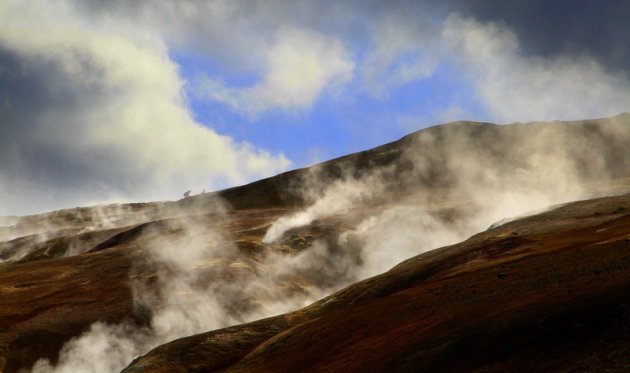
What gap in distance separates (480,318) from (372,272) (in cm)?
5842

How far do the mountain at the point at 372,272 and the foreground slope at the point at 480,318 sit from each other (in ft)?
0.50

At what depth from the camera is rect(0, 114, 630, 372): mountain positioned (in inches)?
1025

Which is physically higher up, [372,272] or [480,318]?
[480,318]

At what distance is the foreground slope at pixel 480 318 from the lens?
22.3 m

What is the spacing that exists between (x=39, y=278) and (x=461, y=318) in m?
71.6

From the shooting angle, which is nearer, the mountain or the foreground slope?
the foreground slope

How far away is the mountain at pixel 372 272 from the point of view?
26.0m

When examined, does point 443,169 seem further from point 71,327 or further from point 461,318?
point 461,318

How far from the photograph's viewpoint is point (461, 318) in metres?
28.8

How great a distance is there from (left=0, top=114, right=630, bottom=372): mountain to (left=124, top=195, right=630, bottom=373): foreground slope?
15 centimetres

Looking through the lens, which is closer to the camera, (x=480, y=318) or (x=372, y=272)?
(x=480, y=318)

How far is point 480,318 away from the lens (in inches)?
1078

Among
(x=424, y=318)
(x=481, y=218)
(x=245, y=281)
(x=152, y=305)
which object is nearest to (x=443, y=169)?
(x=481, y=218)

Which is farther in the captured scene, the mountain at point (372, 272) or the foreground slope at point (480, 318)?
the mountain at point (372, 272)
